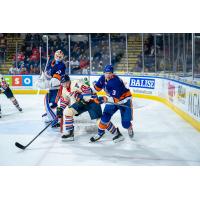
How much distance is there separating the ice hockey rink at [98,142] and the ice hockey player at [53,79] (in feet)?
0.26

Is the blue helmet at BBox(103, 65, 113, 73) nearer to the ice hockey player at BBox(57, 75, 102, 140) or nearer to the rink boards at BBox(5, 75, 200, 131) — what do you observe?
the rink boards at BBox(5, 75, 200, 131)

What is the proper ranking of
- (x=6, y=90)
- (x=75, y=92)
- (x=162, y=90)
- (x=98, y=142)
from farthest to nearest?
(x=162, y=90) → (x=75, y=92) → (x=6, y=90) → (x=98, y=142)

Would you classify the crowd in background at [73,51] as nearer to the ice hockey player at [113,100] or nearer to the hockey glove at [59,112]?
the ice hockey player at [113,100]

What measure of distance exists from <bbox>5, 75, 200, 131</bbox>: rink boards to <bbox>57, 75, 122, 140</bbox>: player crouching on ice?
0.07 metres

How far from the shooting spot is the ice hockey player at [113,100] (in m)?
2.99

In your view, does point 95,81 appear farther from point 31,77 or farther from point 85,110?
point 31,77

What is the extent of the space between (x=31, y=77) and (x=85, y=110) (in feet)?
1.78

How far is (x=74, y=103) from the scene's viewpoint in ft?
10.8

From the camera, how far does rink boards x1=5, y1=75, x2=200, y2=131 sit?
314 centimetres

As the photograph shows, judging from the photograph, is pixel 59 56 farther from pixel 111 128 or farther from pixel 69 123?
pixel 111 128

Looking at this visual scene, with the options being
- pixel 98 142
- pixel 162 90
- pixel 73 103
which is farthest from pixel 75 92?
pixel 162 90

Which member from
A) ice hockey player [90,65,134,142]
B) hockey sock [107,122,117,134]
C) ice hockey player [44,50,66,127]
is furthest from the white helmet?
hockey sock [107,122,117,134]

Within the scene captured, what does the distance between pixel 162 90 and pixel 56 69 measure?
45.8 inches
